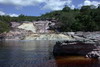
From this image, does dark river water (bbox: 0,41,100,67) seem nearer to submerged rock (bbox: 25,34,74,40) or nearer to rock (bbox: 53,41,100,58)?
rock (bbox: 53,41,100,58)

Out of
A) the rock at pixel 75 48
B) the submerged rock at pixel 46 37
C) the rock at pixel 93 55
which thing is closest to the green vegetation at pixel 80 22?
the submerged rock at pixel 46 37

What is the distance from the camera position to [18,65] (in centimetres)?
3872

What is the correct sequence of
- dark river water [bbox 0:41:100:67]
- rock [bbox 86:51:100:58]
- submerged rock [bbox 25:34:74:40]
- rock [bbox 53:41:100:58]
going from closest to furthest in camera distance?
dark river water [bbox 0:41:100:67] < rock [bbox 86:51:100:58] < rock [bbox 53:41:100:58] < submerged rock [bbox 25:34:74:40]

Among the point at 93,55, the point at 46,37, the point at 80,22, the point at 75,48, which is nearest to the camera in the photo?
the point at 93,55

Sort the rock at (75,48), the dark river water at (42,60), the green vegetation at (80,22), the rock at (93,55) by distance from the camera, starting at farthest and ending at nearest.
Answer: the green vegetation at (80,22) < the rock at (75,48) < the rock at (93,55) < the dark river water at (42,60)

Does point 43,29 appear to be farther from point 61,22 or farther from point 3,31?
point 3,31

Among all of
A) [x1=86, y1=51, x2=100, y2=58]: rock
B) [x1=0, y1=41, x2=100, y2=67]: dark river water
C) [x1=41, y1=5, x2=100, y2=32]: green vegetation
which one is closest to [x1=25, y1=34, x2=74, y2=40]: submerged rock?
[x1=41, y1=5, x2=100, y2=32]: green vegetation

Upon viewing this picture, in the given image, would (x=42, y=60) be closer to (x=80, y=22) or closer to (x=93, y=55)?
(x=93, y=55)

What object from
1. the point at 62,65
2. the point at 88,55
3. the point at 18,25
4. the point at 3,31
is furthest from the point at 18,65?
the point at 18,25

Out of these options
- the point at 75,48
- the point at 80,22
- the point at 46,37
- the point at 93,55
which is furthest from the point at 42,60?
the point at 80,22

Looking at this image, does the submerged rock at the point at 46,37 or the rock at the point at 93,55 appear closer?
the rock at the point at 93,55

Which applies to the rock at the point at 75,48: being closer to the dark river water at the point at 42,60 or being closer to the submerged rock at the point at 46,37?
the dark river water at the point at 42,60

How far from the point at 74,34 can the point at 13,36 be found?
35.3 m

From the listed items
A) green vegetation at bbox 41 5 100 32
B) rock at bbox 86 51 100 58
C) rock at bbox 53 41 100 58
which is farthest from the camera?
green vegetation at bbox 41 5 100 32
